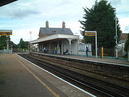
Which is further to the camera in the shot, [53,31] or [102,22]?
[53,31]

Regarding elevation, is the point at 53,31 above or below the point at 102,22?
above

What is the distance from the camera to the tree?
134 ft

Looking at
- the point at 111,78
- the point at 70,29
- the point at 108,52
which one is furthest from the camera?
the point at 70,29

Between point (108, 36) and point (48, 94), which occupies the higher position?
point (108, 36)

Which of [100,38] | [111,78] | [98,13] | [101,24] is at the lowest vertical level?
[111,78]

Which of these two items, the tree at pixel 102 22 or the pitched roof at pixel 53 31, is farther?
the pitched roof at pixel 53 31

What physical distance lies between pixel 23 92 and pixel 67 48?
3472 cm

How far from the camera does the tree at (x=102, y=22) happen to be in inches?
1603

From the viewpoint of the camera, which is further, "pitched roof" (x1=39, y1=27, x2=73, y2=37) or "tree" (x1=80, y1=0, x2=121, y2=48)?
"pitched roof" (x1=39, y1=27, x2=73, y2=37)

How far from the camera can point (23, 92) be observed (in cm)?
884

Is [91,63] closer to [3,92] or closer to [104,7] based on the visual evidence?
[3,92]

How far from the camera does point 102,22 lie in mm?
41531

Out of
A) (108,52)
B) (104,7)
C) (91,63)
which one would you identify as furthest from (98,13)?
(91,63)

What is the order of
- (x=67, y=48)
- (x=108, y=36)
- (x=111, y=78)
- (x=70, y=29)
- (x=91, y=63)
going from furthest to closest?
(x=70, y=29) → (x=67, y=48) → (x=108, y=36) → (x=91, y=63) → (x=111, y=78)
